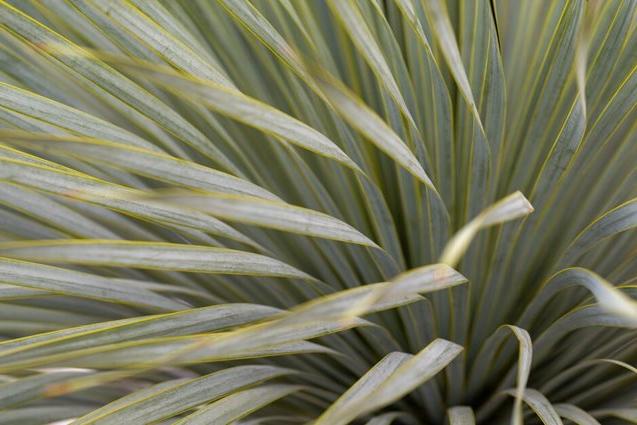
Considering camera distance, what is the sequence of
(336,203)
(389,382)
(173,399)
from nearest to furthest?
(389,382) → (173,399) → (336,203)

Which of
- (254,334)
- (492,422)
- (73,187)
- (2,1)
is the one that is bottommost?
(492,422)

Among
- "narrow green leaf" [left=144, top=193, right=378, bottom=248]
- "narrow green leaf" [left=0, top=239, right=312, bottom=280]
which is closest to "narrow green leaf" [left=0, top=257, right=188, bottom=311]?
Result: "narrow green leaf" [left=0, top=239, right=312, bottom=280]

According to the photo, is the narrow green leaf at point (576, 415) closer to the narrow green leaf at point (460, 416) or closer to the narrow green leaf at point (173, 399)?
the narrow green leaf at point (460, 416)

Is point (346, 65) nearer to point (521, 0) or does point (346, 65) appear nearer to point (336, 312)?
point (521, 0)

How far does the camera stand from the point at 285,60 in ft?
2.29

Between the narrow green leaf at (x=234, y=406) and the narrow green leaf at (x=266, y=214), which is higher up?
the narrow green leaf at (x=266, y=214)

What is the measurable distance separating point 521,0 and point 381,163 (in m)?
0.23

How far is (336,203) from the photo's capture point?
0.87 metres

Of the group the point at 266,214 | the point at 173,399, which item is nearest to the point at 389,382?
the point at 266,214

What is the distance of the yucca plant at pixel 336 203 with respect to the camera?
0.66 m

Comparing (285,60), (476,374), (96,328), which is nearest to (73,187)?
(96,328)

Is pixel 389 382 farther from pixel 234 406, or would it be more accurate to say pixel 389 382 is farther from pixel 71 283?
pixel 71 283

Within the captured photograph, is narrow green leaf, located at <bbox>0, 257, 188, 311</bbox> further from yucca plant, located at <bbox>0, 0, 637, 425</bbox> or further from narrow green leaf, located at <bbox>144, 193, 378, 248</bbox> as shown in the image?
narrow green leaf, located at <bbox>144, 193, 378, 248</bbox>

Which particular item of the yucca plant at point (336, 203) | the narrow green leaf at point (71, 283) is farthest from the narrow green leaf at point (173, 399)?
the narrow green leaf at point (71, 283)
